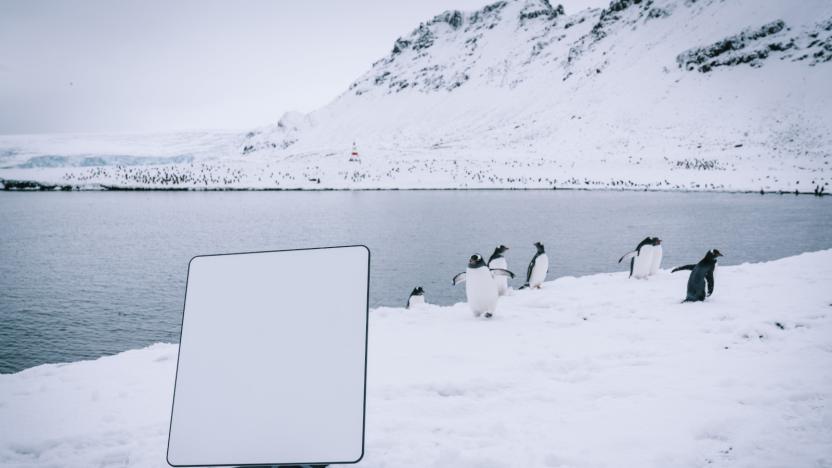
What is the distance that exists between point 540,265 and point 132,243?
21674 mm

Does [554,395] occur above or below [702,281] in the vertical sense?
below

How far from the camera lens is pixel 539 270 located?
→ 1267 centimetres

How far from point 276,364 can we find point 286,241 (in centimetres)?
2366

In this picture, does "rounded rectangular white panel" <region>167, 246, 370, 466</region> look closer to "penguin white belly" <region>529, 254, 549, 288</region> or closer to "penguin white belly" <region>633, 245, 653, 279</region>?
"penguin white belly" <region>529, 254, 549, 288</region>

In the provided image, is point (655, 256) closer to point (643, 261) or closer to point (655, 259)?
point (655, 259)

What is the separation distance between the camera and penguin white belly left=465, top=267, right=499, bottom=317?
30.2ft

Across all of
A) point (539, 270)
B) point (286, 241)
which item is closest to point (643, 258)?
point (539, 270)

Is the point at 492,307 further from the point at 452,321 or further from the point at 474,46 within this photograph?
the point at 474,46

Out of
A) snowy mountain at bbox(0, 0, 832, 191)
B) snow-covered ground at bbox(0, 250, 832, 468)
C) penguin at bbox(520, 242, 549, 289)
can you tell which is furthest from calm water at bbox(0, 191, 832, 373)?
snowy mountain at bbox(0, 0, 832, 191)

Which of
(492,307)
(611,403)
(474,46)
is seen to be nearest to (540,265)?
(492,307)

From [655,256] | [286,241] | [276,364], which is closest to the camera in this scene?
[276,364]

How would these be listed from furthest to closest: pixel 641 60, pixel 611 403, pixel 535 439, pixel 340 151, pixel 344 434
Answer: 1. pixel 641 60
2. pixel 340 151
3. pixel 611 403
4. pixel 535 439
5. pixel 344 434

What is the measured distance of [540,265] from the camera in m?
12.6

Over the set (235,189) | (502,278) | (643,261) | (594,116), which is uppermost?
(594,116)
